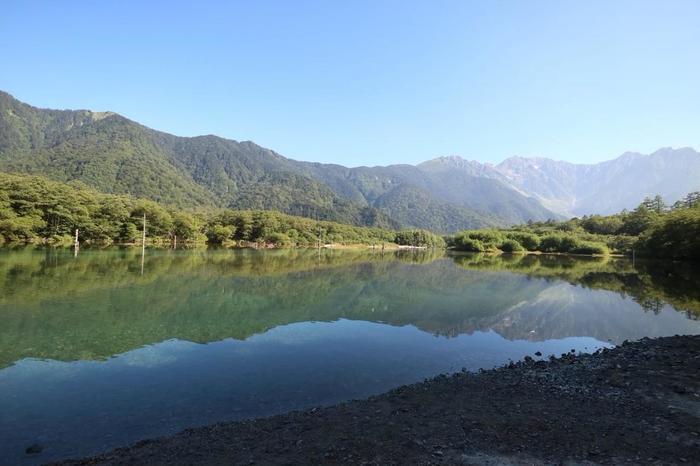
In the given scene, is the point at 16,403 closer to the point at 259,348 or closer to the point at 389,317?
the point at 259,348

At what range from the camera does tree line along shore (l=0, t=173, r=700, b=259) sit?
202ft

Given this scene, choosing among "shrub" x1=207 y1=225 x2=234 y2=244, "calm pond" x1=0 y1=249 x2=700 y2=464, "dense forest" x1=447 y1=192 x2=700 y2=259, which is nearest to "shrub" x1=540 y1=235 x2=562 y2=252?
"dense forest" x1=447 y1=192 x2=700 y2=259

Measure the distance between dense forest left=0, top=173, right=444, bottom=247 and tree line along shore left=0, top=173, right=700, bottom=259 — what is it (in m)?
0.12

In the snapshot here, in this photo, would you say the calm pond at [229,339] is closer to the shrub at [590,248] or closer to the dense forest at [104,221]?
the dense forest at [104,221]

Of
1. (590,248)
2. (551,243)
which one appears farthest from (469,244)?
(590,248)

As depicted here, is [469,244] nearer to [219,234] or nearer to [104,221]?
[219,234]

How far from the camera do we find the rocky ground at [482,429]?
19.8 ft

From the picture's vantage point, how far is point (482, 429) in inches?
280

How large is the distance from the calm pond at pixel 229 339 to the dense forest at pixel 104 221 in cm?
3666

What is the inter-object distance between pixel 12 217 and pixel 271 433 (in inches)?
2733

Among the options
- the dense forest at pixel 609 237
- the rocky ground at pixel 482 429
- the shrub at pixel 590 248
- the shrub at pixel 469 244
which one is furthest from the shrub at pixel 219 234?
the shrub at pixel 590 248

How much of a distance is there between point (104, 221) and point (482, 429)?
79.1 metres

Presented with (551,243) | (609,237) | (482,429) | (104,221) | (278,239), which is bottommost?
(482,429)

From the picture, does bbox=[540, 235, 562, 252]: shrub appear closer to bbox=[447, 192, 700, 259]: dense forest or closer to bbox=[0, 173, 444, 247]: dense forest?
bbox=[447, 192, 700, 259]: dense forest
